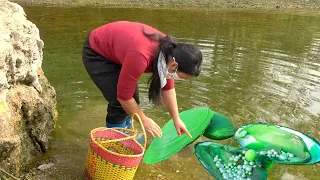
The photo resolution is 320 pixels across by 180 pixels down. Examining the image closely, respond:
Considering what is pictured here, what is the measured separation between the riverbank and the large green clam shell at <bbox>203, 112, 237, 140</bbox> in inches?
373

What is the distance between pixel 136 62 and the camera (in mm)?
2199

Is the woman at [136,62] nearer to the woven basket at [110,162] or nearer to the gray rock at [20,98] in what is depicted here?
the woven basket at [110,162]

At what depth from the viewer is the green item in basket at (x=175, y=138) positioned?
274 cm

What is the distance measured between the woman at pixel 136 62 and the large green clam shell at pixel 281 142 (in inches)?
19.1

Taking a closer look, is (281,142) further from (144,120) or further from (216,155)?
(144,120)

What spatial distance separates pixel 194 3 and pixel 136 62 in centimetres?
1083

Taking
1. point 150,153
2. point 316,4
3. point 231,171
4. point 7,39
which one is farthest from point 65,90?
point 316,4

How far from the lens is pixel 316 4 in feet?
43.6

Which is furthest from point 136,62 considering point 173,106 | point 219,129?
point 219,129

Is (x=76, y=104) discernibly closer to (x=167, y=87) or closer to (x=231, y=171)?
(x=167, y=87)

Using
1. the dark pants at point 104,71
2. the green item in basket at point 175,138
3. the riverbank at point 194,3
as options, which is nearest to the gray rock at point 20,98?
the dark pants at point 104,71

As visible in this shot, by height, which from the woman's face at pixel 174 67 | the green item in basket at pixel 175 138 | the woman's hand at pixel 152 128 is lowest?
the green item in basket at pixel 175 138

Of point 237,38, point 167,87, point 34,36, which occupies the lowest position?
point 237,38

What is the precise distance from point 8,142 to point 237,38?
20.4 ft
